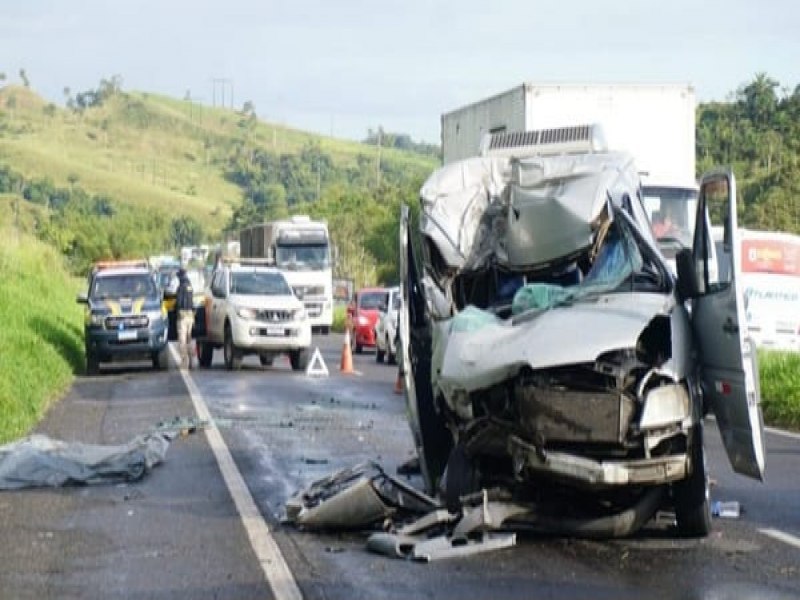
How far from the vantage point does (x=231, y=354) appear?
31.2 m

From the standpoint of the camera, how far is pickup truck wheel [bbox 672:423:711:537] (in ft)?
34.3

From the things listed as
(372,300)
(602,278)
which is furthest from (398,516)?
(372,300)

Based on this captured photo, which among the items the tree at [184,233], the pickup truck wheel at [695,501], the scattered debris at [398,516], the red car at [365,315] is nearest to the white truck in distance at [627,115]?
the scattered debris at [398,516]

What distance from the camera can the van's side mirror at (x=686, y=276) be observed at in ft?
34.2

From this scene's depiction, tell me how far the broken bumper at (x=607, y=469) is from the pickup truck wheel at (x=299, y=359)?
69.7 ft

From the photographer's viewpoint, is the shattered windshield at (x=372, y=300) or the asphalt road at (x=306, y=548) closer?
the asphalt road at (x=306, y=548)

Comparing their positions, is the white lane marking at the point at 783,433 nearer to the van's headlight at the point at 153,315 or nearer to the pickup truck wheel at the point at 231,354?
the pickup truck wheel at the point at 231,354

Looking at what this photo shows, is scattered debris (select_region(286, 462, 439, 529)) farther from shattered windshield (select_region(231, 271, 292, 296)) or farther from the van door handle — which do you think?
shattered windshield (select_region(231, 271, 292, 296))

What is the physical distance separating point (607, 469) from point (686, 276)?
1.44 meters

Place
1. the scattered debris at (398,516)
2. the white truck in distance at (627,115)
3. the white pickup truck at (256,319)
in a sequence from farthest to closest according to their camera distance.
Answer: the white pickup truck at (256,319), the white truck in distance at (627,115), the scattered debris at (398,516)

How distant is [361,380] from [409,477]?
1464 cm

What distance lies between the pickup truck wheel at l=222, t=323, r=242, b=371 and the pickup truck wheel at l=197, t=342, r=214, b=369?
1.39m

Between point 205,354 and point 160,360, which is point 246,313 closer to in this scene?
point 205,354

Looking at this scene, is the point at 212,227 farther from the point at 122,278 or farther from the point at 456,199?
the point at 456,199
